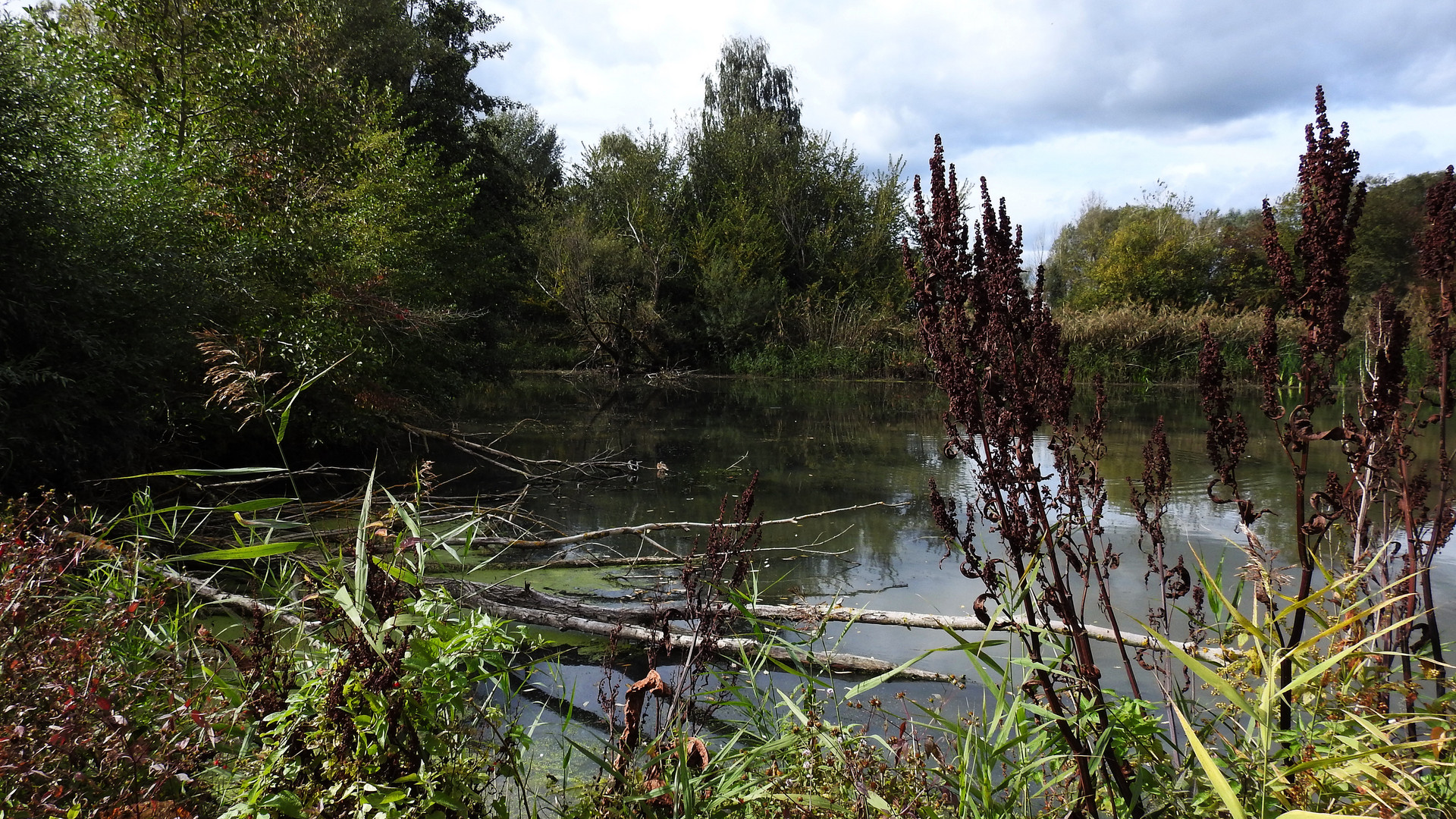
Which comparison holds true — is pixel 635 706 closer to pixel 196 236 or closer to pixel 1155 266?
pixel 196 236

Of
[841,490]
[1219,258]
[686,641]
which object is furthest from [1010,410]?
[1219,258]

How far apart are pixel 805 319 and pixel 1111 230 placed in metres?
23.7

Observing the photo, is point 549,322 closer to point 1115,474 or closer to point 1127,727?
point 1115,474

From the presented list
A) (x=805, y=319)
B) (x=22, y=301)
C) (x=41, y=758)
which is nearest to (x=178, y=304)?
(x=22, y=301)

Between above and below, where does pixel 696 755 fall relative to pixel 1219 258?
below

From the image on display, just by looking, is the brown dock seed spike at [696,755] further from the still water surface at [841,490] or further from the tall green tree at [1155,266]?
the tall green tree at [1155,266]

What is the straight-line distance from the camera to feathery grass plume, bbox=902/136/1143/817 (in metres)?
1.68

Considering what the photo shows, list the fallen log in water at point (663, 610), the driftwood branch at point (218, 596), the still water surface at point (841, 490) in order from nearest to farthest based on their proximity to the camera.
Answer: the driftwood branch at point (218, 596), the fallen log in water at point (663, 610), the still water surface at point (841, 490)

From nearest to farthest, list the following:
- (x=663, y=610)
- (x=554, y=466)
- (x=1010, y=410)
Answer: (x=1010, y=410) < (x=663, y=610) < (x=554, y=466)

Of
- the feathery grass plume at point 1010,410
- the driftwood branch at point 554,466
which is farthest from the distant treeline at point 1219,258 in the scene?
the feathery grass plume at point 1010,410

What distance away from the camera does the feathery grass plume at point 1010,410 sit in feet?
5.52

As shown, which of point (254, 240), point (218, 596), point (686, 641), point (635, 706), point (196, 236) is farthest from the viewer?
point (254, 240)

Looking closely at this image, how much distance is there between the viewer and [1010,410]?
5.93 feet

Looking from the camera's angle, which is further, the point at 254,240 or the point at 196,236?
the point at 254,240
